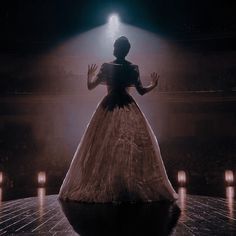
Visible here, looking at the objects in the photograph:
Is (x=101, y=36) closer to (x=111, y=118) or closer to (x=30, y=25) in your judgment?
(x=30, y=25)

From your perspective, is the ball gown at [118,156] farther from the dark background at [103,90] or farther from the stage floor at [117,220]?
the dark background at [103,90]

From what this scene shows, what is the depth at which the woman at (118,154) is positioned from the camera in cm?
374

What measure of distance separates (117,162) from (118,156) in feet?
0.23

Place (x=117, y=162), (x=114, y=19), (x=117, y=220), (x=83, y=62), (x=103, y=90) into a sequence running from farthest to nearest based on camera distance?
(x=83, y=62) → (x=114, y=19) → (x=103, y=90) → (x=117, y=162) → (x=117, y=220)

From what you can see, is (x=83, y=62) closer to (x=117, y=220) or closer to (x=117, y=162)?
(x=117, y=162)

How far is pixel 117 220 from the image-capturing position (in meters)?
2.98

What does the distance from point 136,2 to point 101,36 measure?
1.76 metres

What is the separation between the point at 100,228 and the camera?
8.95ft

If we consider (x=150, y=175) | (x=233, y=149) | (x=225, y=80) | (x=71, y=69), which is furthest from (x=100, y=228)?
(x=71, y=69)

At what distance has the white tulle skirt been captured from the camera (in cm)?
373

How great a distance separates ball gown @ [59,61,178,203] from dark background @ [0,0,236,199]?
22.1ft

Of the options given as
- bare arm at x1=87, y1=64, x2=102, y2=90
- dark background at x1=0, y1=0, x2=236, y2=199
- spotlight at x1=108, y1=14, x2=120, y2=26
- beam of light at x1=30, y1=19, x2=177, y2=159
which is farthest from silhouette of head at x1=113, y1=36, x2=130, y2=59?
spotlight at x1=108, y1=14, x2=120, y2=26

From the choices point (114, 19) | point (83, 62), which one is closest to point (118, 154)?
point (114, 19)

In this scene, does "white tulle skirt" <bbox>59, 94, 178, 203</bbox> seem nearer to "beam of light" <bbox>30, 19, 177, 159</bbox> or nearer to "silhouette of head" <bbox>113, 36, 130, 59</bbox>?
"silhouette of head" <bbox>113, 36, 130, 59</bbox>
